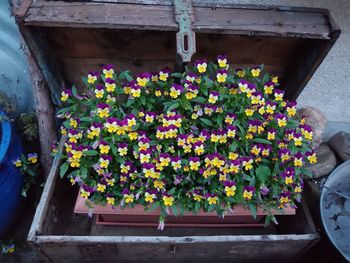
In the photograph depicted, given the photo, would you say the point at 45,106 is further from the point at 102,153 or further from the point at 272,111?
the point at 272,111

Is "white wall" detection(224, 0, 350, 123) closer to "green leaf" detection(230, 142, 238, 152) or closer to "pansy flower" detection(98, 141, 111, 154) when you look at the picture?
"green leaf" detection(230, 142, 238, 152)

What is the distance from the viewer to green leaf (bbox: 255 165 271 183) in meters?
1.77

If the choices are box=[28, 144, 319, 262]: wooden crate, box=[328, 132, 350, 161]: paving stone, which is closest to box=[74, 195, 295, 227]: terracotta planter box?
box=[28, 144, 319, 262]: wooden crate

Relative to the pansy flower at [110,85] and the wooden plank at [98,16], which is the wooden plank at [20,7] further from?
the pansy flower at [110,85]

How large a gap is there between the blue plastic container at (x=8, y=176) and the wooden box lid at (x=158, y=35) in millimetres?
349

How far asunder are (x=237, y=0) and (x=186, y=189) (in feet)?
3.61

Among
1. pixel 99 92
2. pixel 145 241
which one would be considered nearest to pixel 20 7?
pixel 99 92

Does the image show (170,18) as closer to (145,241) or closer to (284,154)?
(284,154)

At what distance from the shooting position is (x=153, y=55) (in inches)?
79.4

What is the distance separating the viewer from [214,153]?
1714mm

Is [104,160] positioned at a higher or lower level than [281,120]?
lower

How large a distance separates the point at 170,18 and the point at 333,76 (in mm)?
Answer: 1265

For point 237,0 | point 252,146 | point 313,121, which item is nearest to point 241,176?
point 252,146

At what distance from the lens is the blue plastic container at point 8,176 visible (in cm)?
199
